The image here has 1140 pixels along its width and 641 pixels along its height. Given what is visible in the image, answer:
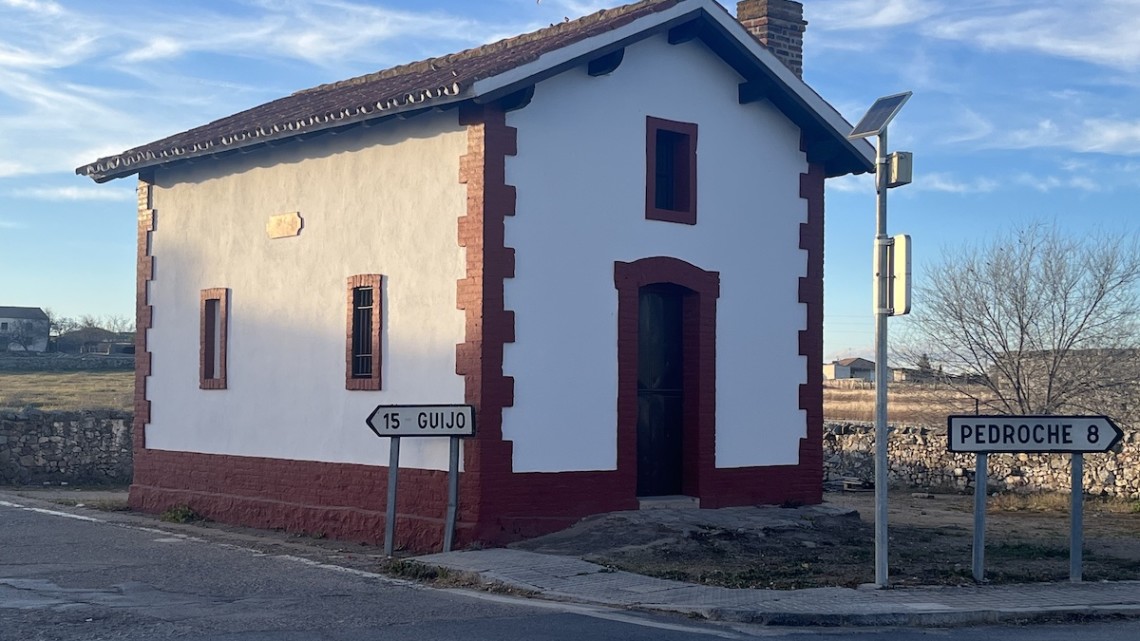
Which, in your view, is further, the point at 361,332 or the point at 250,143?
the point at 250,143

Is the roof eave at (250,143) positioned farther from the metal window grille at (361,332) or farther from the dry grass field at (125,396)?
the dry grass field at (125,396)

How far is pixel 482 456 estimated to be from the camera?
1366 centimetres

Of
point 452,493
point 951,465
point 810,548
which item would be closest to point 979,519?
point 810,548

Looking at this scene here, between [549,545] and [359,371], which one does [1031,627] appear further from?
[359,371]

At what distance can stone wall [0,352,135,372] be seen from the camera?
5169cm

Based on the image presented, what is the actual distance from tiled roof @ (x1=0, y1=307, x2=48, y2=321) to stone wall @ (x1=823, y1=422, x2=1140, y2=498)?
6443 cm

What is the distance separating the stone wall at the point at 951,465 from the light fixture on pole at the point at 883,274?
470 inches

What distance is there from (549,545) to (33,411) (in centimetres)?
1501

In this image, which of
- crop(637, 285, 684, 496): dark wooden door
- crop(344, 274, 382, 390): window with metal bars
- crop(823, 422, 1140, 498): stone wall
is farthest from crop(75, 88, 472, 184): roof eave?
crop(823, 422, 1140, 498): stone wall

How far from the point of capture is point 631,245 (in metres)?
14.9

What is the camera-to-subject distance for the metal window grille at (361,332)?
51.2ft

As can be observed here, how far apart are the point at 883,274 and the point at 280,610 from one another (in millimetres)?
5765

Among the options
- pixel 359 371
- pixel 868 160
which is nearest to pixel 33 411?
pixel 359 371

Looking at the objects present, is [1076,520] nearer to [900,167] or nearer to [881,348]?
[881,348]
